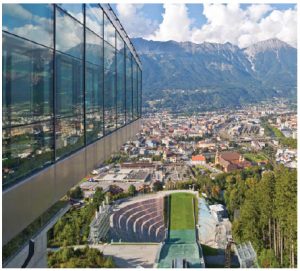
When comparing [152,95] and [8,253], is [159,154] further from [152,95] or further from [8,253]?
[8,253]

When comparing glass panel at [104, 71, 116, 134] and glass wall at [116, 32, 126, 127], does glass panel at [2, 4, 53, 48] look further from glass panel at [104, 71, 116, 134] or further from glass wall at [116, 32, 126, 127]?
glass wall at [116, 32, 126, 127]

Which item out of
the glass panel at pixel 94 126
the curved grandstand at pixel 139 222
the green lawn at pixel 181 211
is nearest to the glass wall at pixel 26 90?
the glass panel at pixel 94 126

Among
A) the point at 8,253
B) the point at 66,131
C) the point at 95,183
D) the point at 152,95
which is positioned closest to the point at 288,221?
the point at 66,131

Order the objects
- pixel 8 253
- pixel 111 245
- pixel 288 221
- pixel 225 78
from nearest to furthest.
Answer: pixel 8 253
pixel 288 221
pixel 111 245
pixel 225 78

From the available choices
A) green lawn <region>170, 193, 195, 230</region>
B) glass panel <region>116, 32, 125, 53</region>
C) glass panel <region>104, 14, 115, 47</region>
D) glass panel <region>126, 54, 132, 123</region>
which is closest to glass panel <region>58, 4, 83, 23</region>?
glass panel <region>104, 14, 115, 47</region>

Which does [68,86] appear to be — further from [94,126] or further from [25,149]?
[94,126]

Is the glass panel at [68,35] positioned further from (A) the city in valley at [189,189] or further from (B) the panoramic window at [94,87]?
(A) the city in valley at [189,189]
